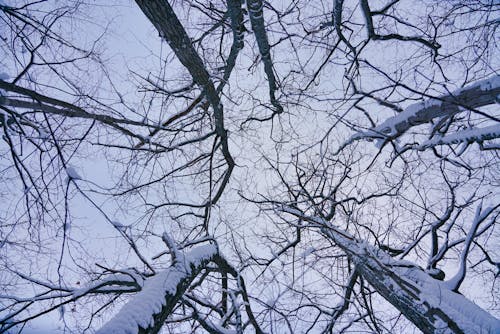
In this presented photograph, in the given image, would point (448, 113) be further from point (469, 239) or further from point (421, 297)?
point (421, 297)

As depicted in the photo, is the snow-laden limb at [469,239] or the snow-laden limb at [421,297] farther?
the snow-laden limb at [469,239]

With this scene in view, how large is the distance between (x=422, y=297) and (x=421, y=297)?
17 millimetres

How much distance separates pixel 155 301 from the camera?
7.57 ft

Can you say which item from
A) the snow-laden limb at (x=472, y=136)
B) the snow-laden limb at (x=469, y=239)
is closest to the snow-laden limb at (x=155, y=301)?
the snow-laden limb at (x=469, y=239)

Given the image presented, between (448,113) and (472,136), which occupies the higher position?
(448,113)

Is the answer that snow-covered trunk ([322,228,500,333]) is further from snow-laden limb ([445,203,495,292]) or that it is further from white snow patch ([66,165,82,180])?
white snow patch ([66,165,82,180])

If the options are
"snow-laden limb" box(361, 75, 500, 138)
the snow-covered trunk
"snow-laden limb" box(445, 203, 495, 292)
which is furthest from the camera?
"snow-laden limb" box(445, 203, 495, 292)

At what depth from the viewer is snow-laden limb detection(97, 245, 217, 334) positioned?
1927mm

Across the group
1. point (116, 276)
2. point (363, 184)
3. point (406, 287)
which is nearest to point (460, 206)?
point (363, 184)

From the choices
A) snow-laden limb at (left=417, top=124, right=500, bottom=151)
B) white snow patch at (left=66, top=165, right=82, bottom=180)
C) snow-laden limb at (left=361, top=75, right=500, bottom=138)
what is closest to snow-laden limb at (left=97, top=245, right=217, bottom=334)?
white snow patch at (left=66, top=165, right=82, bottom=180)

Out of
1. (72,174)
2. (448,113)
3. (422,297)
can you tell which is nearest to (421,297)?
(422,297)

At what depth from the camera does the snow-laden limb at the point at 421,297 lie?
8.46 feet

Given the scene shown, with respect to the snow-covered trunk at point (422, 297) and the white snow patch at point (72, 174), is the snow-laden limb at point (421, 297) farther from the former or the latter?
the white snow patch at point (72, 174)

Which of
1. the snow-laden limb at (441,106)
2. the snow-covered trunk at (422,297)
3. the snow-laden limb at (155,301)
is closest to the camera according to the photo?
the snow-laden limb at (155,301)
